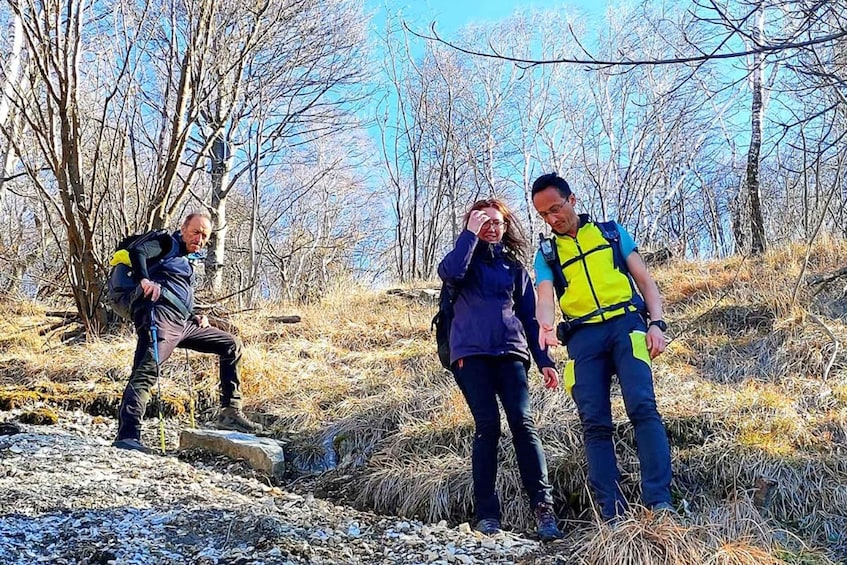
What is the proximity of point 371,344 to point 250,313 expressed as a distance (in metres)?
2.19

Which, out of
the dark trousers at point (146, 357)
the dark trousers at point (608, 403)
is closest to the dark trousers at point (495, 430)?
the dark trousers at point (608, 403)

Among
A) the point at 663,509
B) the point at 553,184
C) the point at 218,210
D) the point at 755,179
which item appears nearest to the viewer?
the point at 663,509

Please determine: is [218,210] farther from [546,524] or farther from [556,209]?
[546,524]

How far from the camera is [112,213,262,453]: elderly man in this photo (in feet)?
13.7

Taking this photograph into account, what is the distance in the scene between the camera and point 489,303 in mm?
3150

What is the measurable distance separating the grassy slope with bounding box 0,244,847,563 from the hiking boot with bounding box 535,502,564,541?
204 mm

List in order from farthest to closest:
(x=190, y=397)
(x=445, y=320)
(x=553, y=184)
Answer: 1. (x=190, y=397)
2. (x=445, y=320)
3. (x=553, y=184)

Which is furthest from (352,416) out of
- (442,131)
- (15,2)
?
(442,131)

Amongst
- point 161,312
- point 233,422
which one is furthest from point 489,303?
point 233,422

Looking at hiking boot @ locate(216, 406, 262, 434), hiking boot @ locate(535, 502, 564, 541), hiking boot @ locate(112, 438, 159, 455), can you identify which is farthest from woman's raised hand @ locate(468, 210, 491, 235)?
hiking boot @ locate(216, 406, 262, 434)

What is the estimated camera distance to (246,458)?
167 inches

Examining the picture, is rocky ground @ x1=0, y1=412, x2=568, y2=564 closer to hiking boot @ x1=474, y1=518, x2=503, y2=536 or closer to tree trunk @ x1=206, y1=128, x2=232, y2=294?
hiking boot @ x1=474, y1=518, x2=503, y2=536

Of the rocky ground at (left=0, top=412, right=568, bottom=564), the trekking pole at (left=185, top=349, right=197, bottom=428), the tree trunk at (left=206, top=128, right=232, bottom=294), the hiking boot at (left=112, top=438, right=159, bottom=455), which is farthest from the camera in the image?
the tree trunk at (left=206, top=128, right=232, bottom=294)

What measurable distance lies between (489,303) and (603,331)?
2.01 feet
